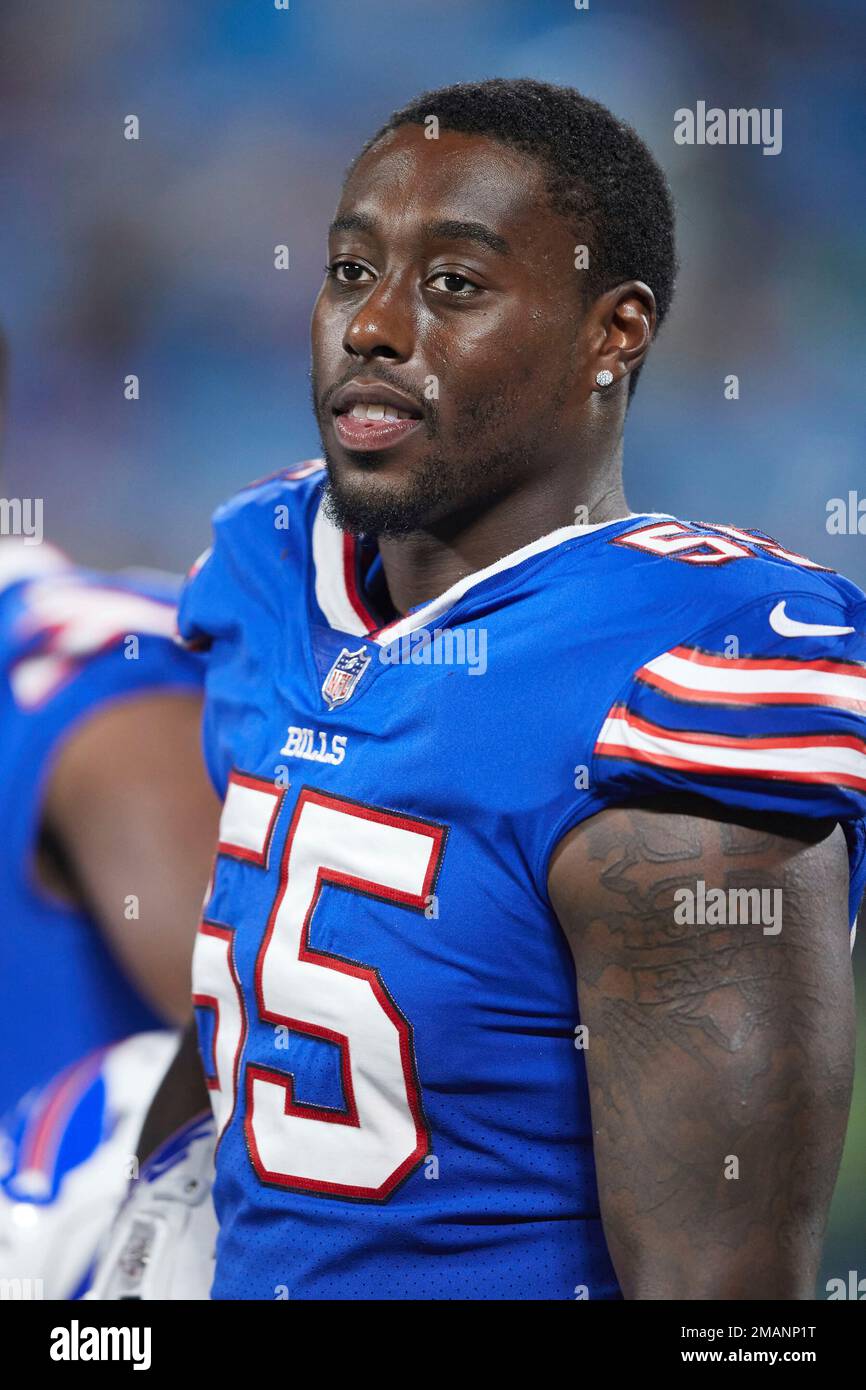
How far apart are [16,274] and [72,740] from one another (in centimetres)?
150

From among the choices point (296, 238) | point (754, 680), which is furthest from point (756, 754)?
point (296, 238)

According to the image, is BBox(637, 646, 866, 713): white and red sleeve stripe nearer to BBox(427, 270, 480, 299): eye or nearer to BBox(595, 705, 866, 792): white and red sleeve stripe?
BBox(595, 705, 866, 792): white and red sleeve stripe

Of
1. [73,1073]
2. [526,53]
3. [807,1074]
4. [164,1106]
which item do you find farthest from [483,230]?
[526,53]

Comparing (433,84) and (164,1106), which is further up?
(433,84)

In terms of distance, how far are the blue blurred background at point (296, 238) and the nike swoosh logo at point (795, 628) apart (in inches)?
43.9

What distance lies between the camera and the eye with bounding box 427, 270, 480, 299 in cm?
101

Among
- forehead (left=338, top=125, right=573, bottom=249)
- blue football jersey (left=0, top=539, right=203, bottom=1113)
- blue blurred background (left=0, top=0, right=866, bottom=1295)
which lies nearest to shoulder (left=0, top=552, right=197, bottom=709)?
blue football jersey (left=0, top=539, right=203, bottom=1113)

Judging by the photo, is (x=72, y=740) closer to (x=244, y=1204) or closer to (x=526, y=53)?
(x=244, y=1204)

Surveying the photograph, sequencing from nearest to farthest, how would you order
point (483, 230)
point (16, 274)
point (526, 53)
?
point (483, 230)
point (526, 53)
point (16, 274)

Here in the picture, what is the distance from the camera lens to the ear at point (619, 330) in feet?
3.48

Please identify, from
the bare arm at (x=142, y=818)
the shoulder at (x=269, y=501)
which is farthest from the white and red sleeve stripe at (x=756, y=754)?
the bare arm at (x=142, y=818)

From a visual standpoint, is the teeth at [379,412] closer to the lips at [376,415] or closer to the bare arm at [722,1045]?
the lips at [376,415]

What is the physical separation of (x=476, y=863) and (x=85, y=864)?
78cm

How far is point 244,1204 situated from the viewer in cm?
104
